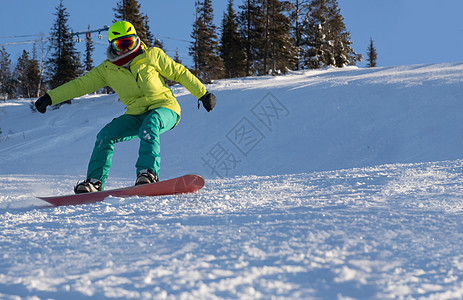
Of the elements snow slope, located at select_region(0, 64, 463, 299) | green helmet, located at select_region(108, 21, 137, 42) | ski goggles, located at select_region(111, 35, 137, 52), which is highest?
green helmet, located at select_region(108, 21, 137, 42)

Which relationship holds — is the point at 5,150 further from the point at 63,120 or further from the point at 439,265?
the point at 439,265

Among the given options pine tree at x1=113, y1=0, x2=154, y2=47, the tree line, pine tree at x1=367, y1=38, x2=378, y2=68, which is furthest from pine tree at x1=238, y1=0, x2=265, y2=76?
pine tree at x1=367, y1=38, x2=378, y2=68

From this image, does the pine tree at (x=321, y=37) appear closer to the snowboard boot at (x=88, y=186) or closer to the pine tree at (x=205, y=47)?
the pine tree at (x=205, y=47)

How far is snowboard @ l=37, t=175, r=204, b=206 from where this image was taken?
8.86 feet

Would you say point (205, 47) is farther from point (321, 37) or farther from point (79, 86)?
point (79, 86)

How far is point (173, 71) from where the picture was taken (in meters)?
3.53

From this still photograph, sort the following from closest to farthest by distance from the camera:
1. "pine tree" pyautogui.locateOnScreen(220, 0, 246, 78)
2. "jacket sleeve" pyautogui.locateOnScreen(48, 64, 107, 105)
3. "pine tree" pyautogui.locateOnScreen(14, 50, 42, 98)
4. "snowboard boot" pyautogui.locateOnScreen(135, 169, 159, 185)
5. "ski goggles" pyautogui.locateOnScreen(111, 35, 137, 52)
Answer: "snowboard boot" pyautogui.locateOnScreen(135, 169, 159, 185), "ski goggles" pyautogui.locateOnScreen(111, 35, 137, 52), "jacket sleeve" pyautogui.locateOnScreen(48, 64, 107, 105), "pine tree" pyautogui.locateOnScreen(220, 0, 246, 78), "pine tree" pyautogui.locateOnScreen(14, 50, 42, 98)

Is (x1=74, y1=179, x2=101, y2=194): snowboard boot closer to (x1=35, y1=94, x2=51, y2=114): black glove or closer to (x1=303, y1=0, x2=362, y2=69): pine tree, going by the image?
(x1=35, y1=94, x2=51, y2=114): black glove

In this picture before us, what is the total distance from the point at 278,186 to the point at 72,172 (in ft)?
18.6

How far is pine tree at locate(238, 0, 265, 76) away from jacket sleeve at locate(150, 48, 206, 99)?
88.4ft

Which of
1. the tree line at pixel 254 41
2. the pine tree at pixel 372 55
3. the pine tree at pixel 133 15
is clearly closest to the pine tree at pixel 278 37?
the tree line at pixel 254 41

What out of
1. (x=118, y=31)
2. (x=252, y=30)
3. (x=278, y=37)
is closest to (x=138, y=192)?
(x=118, y=31)

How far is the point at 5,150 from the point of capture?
33.7 ft

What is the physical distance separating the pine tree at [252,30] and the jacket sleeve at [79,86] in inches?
1068
